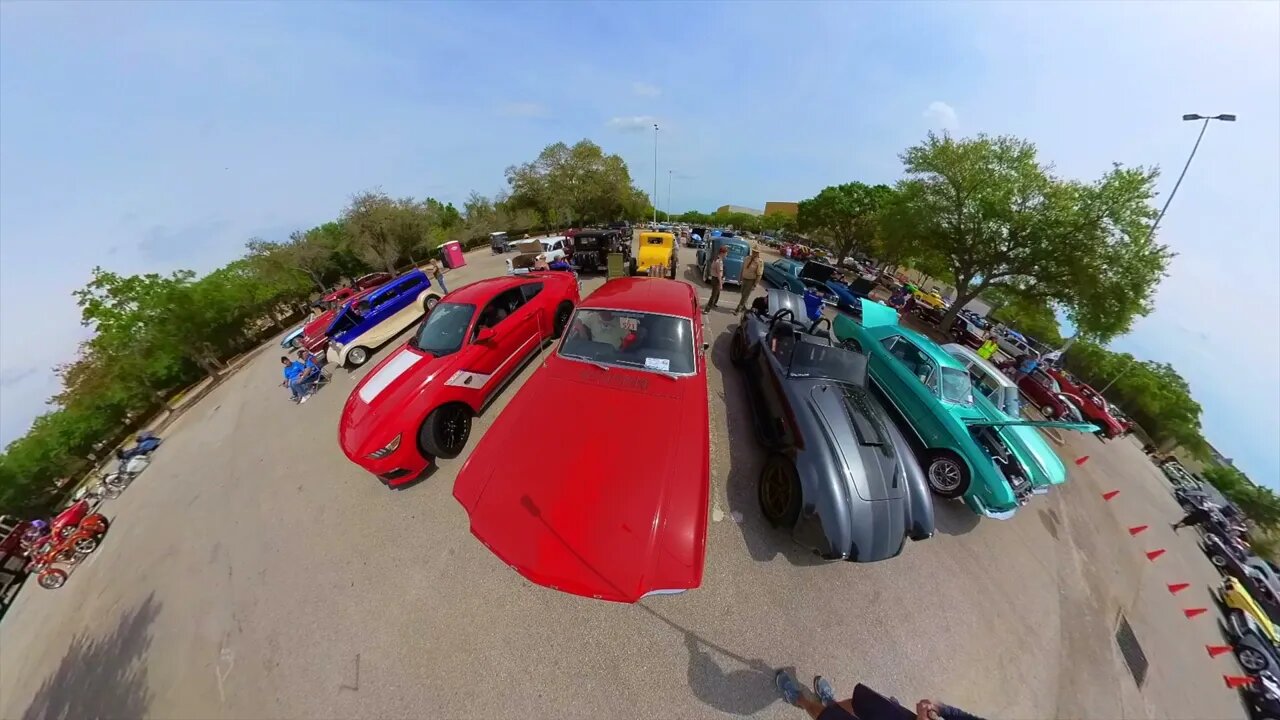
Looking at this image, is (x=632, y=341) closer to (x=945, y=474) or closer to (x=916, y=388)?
(x=916, y=388)

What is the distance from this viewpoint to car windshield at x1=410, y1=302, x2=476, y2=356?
518 cm

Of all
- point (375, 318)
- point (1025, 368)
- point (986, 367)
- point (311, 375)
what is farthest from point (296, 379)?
point (1025, 368)

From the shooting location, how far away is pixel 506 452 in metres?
3.37

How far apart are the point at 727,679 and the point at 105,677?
6.35m

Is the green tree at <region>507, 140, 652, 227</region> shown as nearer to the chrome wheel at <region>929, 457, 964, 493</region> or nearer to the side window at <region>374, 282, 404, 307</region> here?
the side window at <region>374, 282, 404, 307</region>

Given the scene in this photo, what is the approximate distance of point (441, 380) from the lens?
4.68 m

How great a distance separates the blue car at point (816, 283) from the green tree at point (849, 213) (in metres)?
17.0

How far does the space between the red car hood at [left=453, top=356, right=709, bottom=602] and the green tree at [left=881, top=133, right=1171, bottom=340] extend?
47.5ft

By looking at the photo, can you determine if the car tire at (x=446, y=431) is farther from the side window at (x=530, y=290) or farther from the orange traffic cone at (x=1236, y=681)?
the orange traffic cone at (x=1236, y=681)

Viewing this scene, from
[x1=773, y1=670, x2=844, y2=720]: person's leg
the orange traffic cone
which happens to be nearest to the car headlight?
[x1=773, y1=670, x2=844, y2=720]: person's leg

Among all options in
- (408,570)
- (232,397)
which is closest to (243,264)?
(232,397)

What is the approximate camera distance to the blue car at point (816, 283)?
11.2m

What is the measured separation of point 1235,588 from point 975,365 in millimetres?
4053

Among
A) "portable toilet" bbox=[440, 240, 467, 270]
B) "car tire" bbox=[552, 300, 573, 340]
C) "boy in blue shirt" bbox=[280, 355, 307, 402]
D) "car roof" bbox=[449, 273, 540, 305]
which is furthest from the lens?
"portable toilet" bbox=[440, 240, 467, 270]
